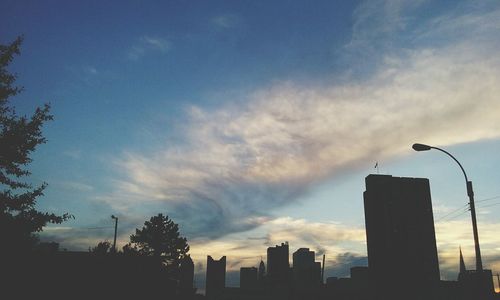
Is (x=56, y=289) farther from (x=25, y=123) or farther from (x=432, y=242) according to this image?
(x=432, y=242)

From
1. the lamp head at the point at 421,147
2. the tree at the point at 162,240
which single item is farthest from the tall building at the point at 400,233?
the lamp head at the point at 421,147

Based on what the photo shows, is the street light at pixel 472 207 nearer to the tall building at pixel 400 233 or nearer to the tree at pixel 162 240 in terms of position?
the tree at pixel 162 240

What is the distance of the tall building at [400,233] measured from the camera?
525ft

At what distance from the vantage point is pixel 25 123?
14094 millimetres

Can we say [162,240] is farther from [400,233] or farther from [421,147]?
[400,233]

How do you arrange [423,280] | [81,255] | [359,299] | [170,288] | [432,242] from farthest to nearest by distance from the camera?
[432,242] → [423,280] → [359,299] → [170,288] → [81,255]

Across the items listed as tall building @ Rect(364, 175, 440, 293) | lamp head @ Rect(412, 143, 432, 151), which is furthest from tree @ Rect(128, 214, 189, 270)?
tall building @ Rect(364, 175, 440, 293)

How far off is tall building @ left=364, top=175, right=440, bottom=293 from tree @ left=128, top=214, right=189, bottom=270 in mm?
99705

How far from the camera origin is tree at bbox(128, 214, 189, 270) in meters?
80.1

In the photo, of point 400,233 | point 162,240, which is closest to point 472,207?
point 162,240

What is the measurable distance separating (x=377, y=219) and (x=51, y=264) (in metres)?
162

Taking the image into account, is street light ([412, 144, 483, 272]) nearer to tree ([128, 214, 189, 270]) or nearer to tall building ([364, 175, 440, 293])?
tree ([128, 214, 189, 270])

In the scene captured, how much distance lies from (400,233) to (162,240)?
400ft

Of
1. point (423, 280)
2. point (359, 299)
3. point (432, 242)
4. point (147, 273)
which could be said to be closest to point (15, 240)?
point (147, 273)
